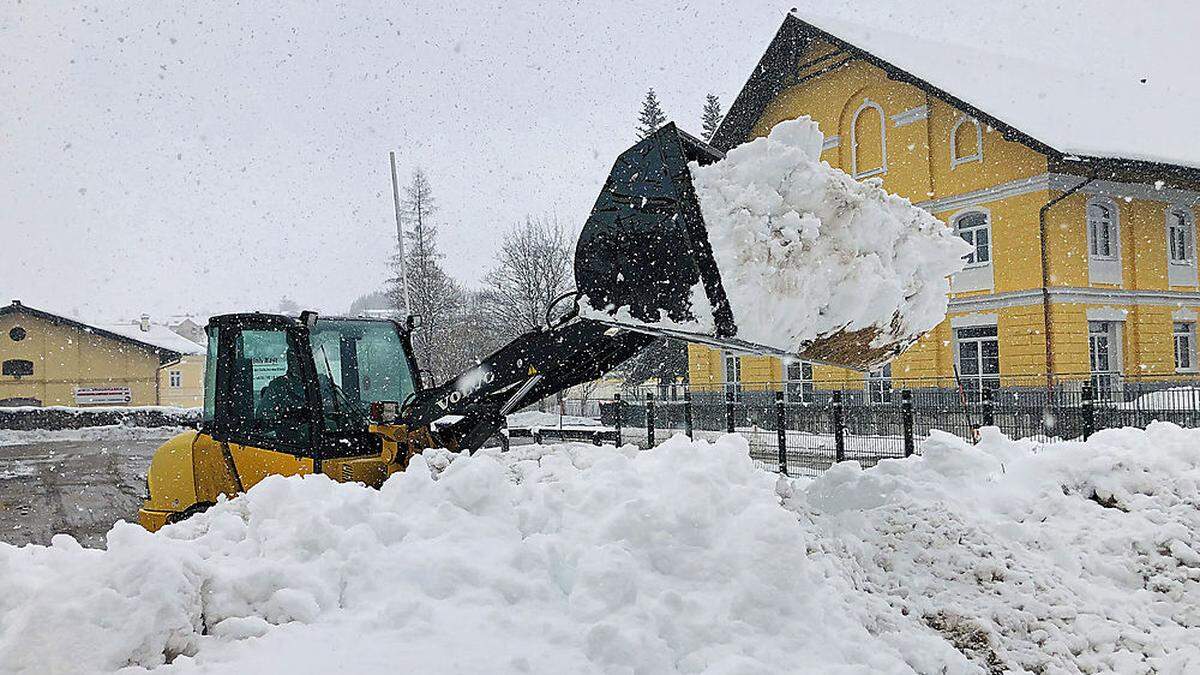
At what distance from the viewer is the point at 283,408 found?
6238mm

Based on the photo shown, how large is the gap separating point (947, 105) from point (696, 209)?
20.6 metres

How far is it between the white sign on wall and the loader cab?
4099cm

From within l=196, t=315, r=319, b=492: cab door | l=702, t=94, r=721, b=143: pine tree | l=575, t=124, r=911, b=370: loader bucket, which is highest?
l=702, t=94, r=721, b=143: pine tree

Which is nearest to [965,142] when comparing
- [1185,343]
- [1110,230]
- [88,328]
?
[1110,230]

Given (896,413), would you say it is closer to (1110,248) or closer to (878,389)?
(878,389)

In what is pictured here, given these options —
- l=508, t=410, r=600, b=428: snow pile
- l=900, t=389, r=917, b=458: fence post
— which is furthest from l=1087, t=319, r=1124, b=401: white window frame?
l=508, t=410, r=600, b=428: snow pile

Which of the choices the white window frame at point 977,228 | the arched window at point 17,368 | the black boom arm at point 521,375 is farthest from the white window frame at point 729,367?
the arched window at point 17,368

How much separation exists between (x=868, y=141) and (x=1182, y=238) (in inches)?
323

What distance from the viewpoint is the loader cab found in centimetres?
602

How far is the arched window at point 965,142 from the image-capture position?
22.3m

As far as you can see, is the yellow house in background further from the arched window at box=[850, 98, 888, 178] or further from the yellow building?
the yellow building

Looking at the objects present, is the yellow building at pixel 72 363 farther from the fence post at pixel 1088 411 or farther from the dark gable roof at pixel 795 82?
the fence post at pixel 1088 411

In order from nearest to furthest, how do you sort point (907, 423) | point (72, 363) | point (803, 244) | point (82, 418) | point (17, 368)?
point (803, 244), point (907, 423), point (82, 418), point (17, 368), point (72, 363)

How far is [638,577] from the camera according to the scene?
392 cm
